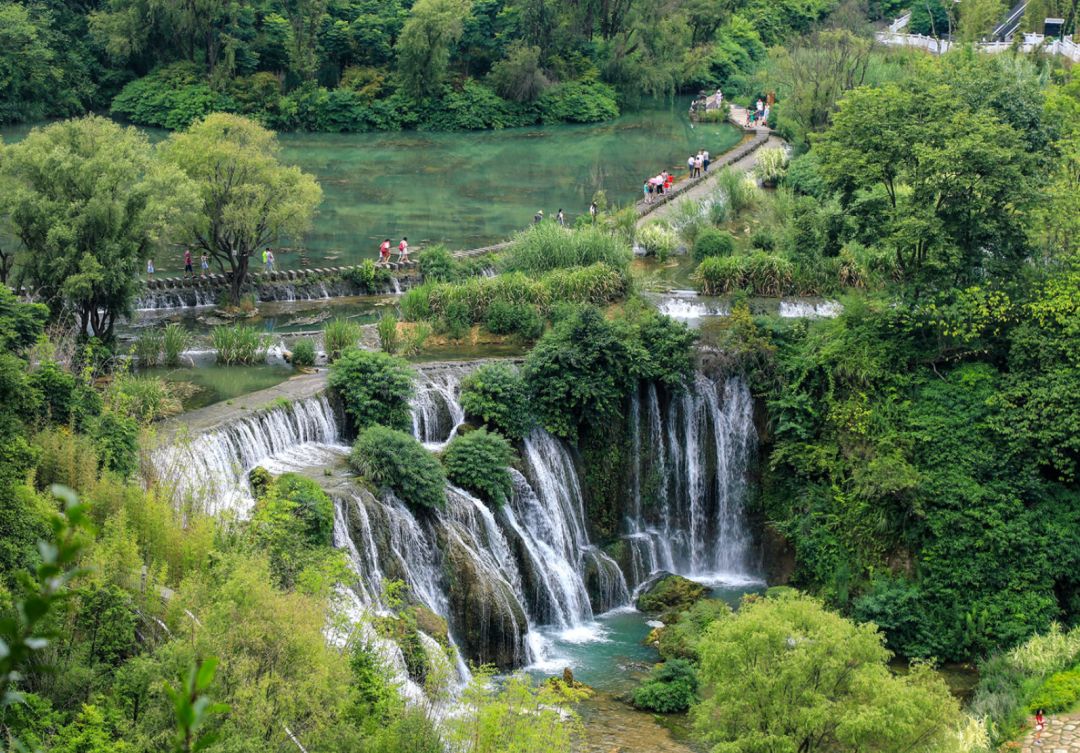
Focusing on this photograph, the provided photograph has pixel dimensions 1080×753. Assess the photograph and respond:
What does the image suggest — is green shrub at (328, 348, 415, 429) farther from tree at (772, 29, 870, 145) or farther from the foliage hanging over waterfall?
tree at (772, 29, 870, 145)

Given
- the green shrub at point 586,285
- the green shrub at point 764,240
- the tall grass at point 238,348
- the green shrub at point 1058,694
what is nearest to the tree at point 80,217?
the tall grass at point 238,348

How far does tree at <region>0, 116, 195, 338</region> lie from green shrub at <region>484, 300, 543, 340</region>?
785 centimetres

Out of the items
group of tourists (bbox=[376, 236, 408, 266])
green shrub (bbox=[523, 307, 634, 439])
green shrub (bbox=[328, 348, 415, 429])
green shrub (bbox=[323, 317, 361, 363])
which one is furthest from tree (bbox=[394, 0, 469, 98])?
green shrub (bbox=[328, 348, 415, 429])

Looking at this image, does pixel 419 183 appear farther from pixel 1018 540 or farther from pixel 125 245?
pixel 1018 540

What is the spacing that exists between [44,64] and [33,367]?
47.5m

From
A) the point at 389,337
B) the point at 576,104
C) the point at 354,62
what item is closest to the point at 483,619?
the point at 389,337

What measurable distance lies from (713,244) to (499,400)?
11.6 m

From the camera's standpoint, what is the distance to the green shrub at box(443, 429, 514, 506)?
24.5 meters

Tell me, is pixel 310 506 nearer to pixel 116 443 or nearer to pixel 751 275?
pixel 116 443

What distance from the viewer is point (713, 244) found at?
117 feet

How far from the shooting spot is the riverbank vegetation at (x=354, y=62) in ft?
214

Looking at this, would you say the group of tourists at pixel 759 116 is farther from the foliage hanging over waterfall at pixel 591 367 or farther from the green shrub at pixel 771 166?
the foliage hanging over waterfall at pixel 591 367

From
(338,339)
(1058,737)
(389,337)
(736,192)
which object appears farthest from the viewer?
(736,192)

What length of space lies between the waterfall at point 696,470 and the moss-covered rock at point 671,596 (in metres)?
1.95
